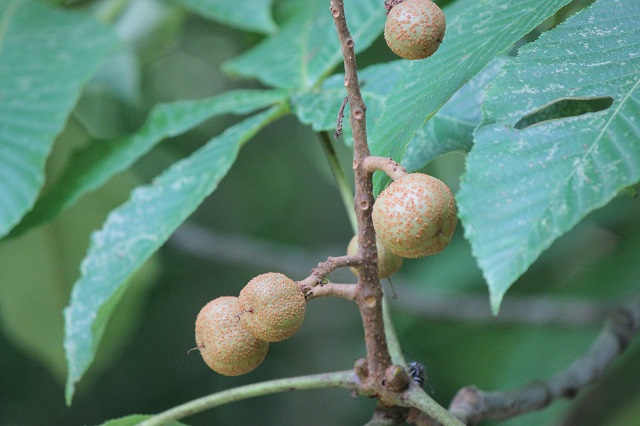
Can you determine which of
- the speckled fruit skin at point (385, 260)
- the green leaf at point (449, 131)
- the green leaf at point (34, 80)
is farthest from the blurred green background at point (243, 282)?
the speckled fruit skin at point (385, 260)

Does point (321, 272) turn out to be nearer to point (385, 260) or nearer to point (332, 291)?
point (332, 291)

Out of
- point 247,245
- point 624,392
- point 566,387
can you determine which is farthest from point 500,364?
point 566,387

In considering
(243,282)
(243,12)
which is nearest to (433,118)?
(243,12)

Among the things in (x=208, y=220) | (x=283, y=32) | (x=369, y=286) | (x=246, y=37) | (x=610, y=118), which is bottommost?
(x=208, y=220)

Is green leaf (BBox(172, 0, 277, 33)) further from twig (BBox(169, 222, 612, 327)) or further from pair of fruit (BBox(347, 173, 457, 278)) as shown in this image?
pair of fruit (BBox(347, 173, 457, 278))

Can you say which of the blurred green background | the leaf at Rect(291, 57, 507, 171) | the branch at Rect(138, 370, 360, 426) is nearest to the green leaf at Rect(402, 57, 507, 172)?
the leaf at Rect(291, 57, 507, 171)

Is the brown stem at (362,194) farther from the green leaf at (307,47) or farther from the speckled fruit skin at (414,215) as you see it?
the green leaf at (307,47)

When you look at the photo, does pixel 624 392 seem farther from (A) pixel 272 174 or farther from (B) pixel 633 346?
(A) pixel 272 174
